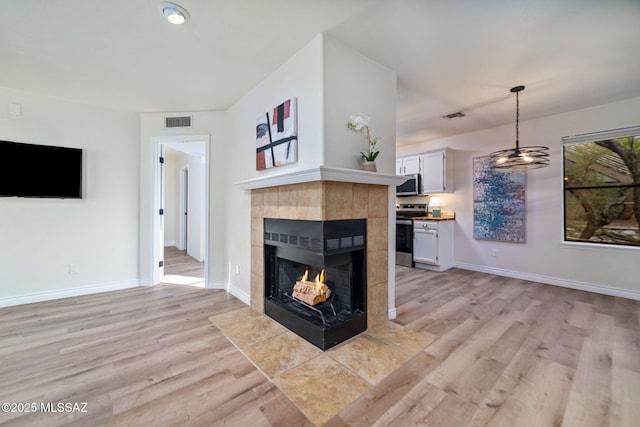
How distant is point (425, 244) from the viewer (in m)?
4.67

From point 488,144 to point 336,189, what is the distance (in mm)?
3821

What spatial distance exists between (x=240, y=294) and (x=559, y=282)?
4.58 m

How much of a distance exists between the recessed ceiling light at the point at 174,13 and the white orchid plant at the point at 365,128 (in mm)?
1406

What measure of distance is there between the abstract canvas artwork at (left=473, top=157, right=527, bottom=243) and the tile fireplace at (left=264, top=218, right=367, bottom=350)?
3.33 m

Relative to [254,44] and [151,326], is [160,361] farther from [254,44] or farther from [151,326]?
[254,44]

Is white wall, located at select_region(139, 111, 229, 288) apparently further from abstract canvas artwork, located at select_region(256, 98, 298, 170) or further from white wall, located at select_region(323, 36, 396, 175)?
white wall, located at select_region(323, 36, 396, 175)

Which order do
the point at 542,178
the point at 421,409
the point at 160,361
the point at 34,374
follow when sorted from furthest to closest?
the point at 542,178, the point at 160,361, the point at 34,374, the point at 421,409

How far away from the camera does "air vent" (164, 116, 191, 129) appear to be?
3.67 metres

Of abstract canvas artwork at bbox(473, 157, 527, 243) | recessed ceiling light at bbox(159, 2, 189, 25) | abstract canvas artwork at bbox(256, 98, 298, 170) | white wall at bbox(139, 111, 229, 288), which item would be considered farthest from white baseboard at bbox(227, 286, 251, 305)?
abstract canvas artwork at bbox(473, 157, 527, 243)

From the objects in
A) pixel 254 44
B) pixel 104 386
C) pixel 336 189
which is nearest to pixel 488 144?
pixel 336 189

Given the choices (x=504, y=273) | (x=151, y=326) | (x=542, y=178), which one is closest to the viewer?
(x=151, y=326)

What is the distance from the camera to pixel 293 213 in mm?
2281

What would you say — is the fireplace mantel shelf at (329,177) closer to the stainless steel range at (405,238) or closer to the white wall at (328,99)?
the white wall at (328,99)

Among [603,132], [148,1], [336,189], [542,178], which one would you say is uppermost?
[148,1]
